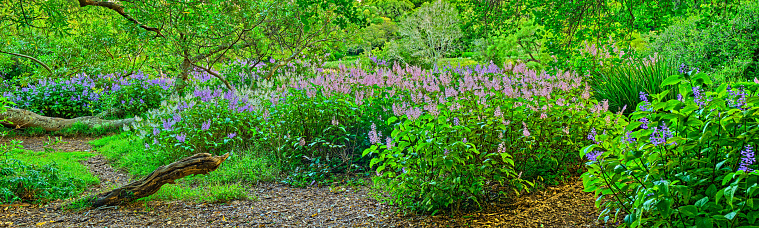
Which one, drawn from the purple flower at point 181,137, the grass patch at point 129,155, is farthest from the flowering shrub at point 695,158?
the grass patch at point 129,155

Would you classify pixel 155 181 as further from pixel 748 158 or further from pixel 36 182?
pixel 748 158

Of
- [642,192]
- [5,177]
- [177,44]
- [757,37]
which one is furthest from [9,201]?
[757,37]

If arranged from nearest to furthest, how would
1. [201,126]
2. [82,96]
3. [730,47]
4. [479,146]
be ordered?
[479,146]
[201,126]
[730,47]
[82,96]

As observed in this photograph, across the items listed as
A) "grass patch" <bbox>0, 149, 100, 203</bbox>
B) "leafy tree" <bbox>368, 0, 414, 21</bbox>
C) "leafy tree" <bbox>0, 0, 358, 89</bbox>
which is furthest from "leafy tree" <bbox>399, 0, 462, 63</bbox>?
"grass patch" <bbox>0, 149, 100, 203</bbox>

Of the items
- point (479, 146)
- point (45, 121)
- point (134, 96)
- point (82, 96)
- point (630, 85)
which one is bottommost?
point (479, 146)

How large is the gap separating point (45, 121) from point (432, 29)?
17.3 m

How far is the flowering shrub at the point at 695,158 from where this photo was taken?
70.6 inches

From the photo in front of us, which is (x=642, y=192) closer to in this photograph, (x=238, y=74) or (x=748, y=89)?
(x=748, y=89)

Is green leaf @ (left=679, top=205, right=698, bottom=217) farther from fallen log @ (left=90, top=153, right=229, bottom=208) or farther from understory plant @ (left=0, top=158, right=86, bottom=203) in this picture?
understory plant @ (left=0, top=158, right=86, bottom=203)

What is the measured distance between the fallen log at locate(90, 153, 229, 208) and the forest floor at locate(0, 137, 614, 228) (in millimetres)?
82

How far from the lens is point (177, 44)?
284 inches

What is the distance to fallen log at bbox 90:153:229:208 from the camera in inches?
153

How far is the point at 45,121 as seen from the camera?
7738mm

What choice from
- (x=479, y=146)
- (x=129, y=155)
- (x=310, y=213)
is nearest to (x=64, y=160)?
(x=129, y=155)
